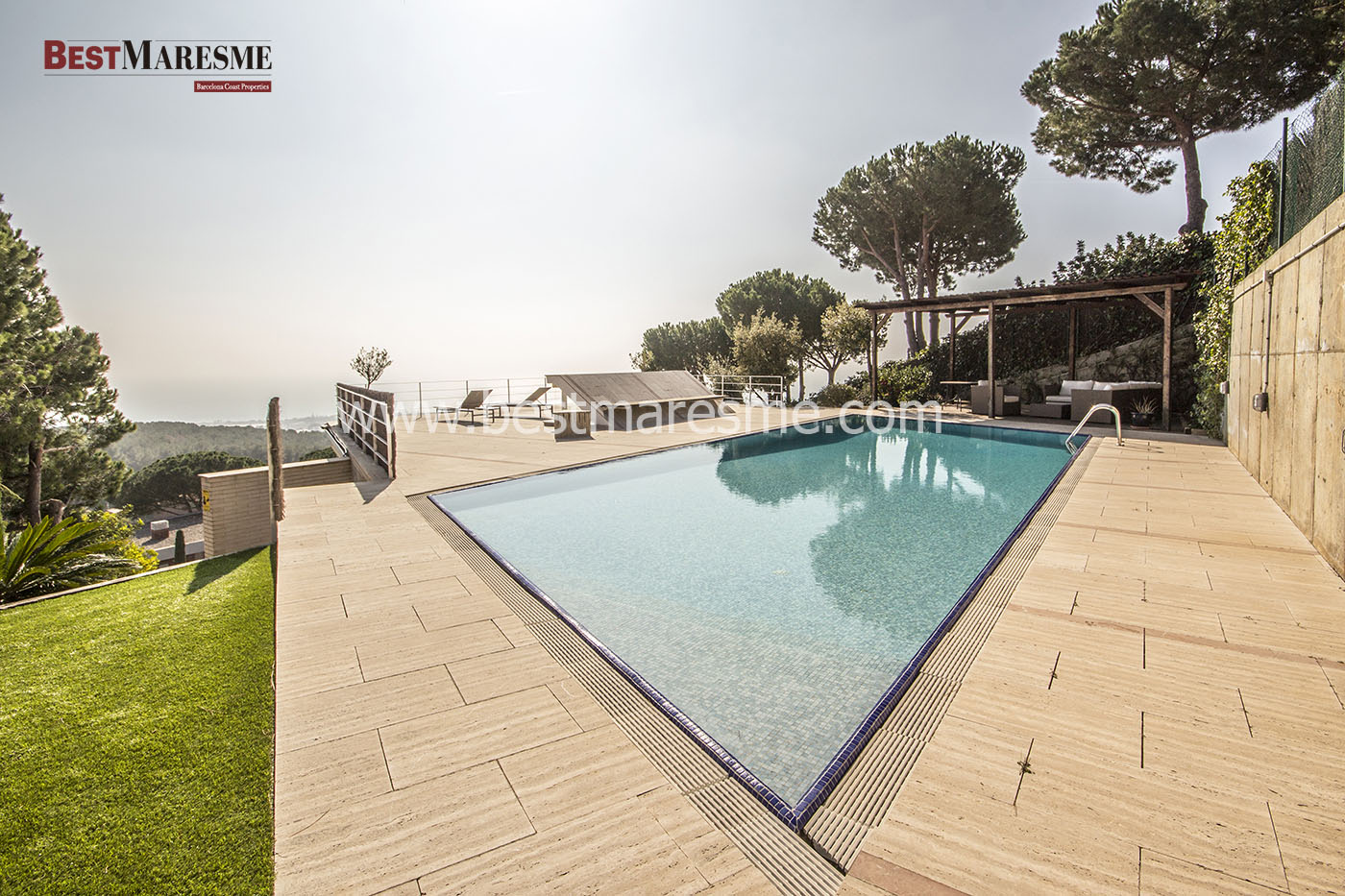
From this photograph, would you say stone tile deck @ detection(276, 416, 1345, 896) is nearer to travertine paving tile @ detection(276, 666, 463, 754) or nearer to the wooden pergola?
travertine paving tile @ detection(276, 666, 463, 754)

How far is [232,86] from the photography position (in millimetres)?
11633

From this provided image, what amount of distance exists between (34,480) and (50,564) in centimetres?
1792

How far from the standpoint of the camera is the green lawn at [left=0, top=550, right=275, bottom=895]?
1643 mm

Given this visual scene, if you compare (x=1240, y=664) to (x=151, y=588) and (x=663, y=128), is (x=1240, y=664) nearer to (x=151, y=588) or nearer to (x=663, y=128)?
(x=151, y=588)

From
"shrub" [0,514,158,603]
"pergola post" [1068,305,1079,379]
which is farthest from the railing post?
"shrub" [0,514,158,603]

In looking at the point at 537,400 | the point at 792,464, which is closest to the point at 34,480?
the point at 537,400

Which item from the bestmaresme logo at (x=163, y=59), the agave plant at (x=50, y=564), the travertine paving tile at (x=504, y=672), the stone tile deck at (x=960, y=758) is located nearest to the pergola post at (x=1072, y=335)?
the stone tile deck at (x=960, y=758)

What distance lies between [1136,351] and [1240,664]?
13876 millimetres

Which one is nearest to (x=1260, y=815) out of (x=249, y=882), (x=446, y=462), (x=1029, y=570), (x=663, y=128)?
(x=1029, y=570)

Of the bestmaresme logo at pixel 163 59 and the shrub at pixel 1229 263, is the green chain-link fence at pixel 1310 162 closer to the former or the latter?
the shrub at pixel 1229 263

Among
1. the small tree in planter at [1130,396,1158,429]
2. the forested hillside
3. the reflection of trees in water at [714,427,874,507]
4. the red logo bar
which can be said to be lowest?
the forested hillside

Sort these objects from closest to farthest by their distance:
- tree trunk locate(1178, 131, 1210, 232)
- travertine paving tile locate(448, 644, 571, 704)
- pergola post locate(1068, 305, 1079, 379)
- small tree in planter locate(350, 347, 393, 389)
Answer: travertine paving tile locate(448, 644, 571, 704) → pergola post locate(1068, 305, 1079, 379) → tree trunk locate(1178, 131, 1210, 232) → small tree in planter locate(350, 347, 393, 389)

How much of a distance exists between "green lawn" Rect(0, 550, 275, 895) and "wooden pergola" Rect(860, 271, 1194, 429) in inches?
510

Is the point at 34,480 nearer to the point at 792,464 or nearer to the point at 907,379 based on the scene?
the point at 792,464
